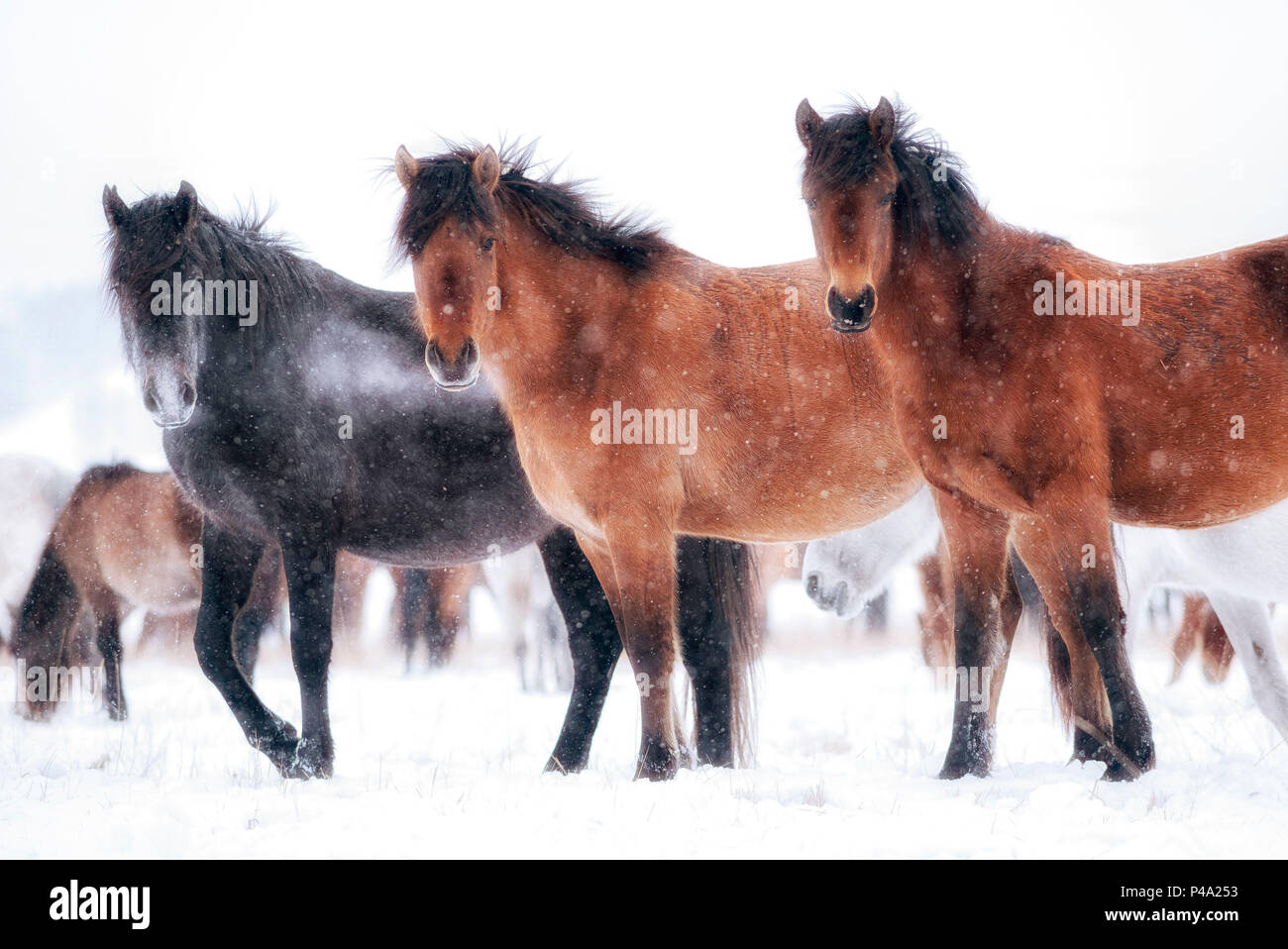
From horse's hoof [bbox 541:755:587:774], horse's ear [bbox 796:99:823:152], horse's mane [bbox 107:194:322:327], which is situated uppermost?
horse's ear [bbox 796:99:823:152]

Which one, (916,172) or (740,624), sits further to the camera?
(740,624)

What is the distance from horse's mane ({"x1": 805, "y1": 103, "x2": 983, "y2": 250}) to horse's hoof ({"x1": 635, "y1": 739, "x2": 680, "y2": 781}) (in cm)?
252

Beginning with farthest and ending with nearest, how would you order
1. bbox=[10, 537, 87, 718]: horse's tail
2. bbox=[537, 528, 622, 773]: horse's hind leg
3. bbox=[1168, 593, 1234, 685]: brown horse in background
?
1. bbox=[1168, 593, 1234, 685]: brown horse in background
2. bbox=[10, 537, 87, 718]: horse's tail
3. bbox=[537, 528, 622, 773]: horse's hind leg

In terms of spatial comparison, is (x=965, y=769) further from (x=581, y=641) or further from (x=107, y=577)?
(x=107, y=577)

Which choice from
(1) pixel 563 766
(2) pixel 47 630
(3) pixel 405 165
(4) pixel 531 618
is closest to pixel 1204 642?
(1) pixel 563 766

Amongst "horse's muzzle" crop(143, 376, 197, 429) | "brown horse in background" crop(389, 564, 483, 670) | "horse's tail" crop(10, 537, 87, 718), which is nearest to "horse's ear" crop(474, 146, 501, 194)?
"horse's muzzle" crop(143, 376, 197, 429)

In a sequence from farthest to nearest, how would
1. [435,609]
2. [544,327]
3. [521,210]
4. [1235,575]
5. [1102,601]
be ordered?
[435,609] < [1235,575] < [521,210] < [544,327] < [1102,601]

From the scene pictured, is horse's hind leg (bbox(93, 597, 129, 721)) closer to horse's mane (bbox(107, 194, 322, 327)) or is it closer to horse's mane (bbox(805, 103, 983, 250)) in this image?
horse's mane (bbox(107, 194, 322, 327))

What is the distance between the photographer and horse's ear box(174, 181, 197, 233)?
525 centimetres

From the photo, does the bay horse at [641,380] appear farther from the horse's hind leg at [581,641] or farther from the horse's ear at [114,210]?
the horse's ear at [114,210]

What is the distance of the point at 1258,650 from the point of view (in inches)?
239

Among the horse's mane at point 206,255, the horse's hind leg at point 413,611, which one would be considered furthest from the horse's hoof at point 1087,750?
the horse's hind leg at point 413,611

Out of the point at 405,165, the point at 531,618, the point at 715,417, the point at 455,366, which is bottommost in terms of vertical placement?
the point at 531,618

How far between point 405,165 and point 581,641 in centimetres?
279
